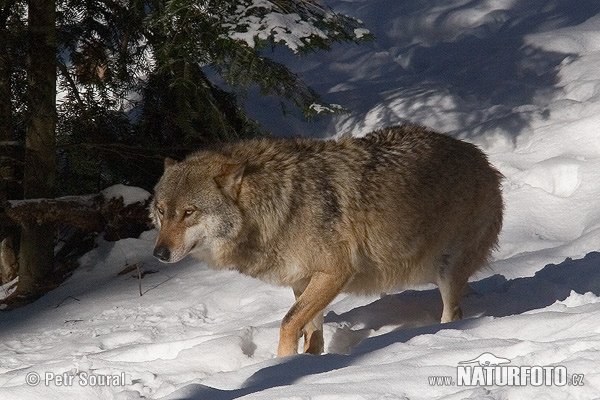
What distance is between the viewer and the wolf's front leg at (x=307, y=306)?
4.99 metres

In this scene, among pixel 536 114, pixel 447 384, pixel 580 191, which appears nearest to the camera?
pixel 447 384

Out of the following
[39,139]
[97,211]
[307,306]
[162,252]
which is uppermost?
[39,139]

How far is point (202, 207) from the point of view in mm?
4988

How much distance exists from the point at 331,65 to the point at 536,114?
14.9 ft

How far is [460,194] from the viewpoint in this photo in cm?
564

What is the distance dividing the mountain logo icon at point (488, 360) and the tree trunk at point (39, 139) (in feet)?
17.4

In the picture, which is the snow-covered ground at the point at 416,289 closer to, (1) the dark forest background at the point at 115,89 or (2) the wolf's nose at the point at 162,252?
(2) the wolf's nose at the point at 162,252

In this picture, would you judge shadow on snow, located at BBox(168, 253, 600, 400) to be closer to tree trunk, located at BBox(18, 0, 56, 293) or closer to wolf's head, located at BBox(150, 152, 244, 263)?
wolf's head, located at BBox(150, 152, 244, 263)

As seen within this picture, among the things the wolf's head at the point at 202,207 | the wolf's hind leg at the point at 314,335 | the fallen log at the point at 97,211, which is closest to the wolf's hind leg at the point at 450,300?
the wolf's hind leg at the point at 314,335

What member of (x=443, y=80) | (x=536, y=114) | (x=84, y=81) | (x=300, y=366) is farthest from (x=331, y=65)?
(x=300, y=366)

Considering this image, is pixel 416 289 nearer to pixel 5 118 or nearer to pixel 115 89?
pixel 115 89

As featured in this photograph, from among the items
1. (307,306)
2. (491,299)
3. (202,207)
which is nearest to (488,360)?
(307,306)

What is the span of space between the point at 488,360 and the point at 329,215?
1895 millimetres

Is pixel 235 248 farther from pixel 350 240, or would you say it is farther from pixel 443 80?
pixel 443 80
